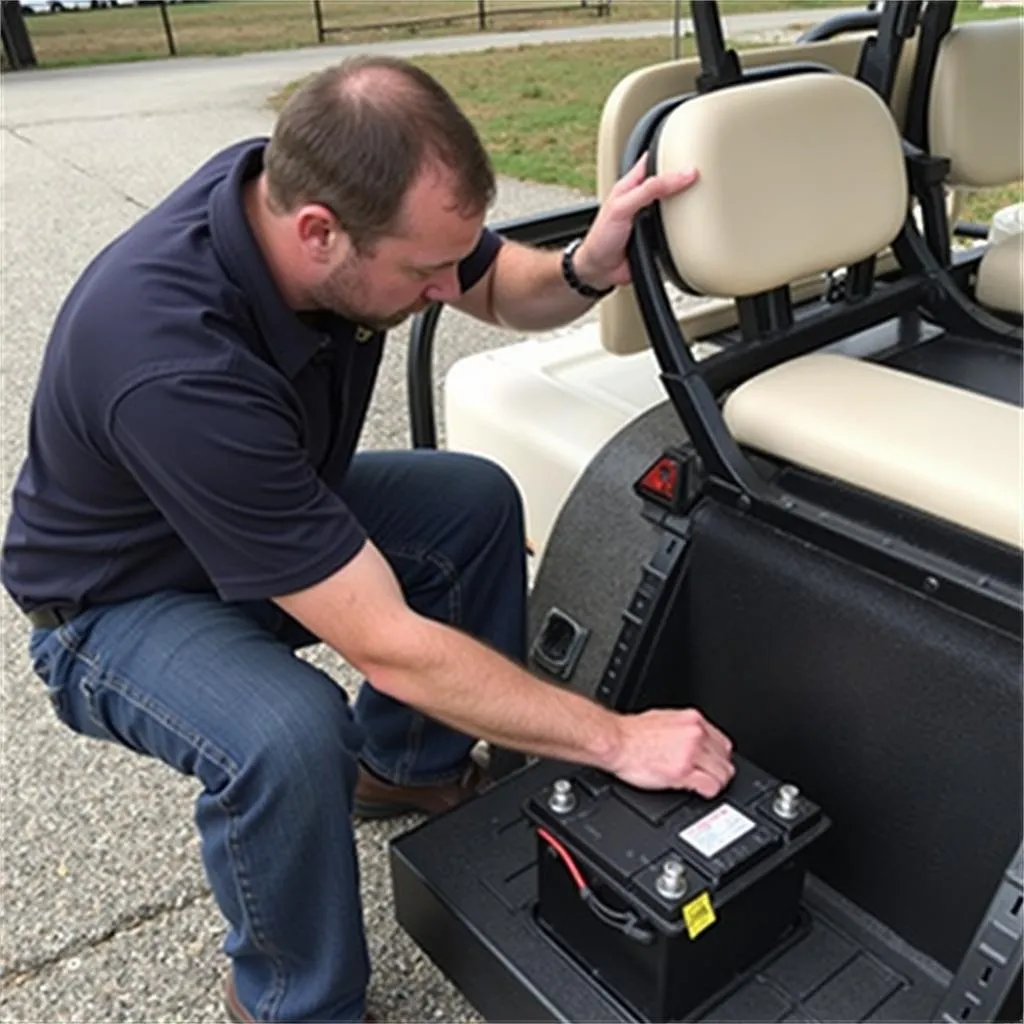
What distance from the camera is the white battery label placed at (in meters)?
1.26

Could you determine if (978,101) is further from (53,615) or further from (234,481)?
(53,615)

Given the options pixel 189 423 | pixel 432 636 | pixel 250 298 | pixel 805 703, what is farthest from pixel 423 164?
pixel 805 703

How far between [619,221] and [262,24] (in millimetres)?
15813

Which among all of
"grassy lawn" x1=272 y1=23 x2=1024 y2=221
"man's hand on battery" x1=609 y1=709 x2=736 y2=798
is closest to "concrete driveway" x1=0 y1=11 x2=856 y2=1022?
"man's hand on battery" x1=609 y1=709 x2=736 y2=798

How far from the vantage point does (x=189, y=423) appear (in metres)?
1.21

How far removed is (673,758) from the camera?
1333mm

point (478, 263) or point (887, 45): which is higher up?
point (887, 45)

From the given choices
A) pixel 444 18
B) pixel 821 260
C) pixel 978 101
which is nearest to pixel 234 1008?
pixel 821 260

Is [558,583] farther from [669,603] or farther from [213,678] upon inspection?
[213,678]

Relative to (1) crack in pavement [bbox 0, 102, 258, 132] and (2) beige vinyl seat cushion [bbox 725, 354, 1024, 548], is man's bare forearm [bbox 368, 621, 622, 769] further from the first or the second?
(1) crack in pavement [bbox 0, 102, 258, 132]

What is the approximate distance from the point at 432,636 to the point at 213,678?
0.85 feet

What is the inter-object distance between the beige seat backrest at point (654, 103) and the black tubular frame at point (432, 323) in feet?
0.63

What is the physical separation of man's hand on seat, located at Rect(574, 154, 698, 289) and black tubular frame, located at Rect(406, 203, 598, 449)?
0.27 m

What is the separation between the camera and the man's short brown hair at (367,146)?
1240mm
